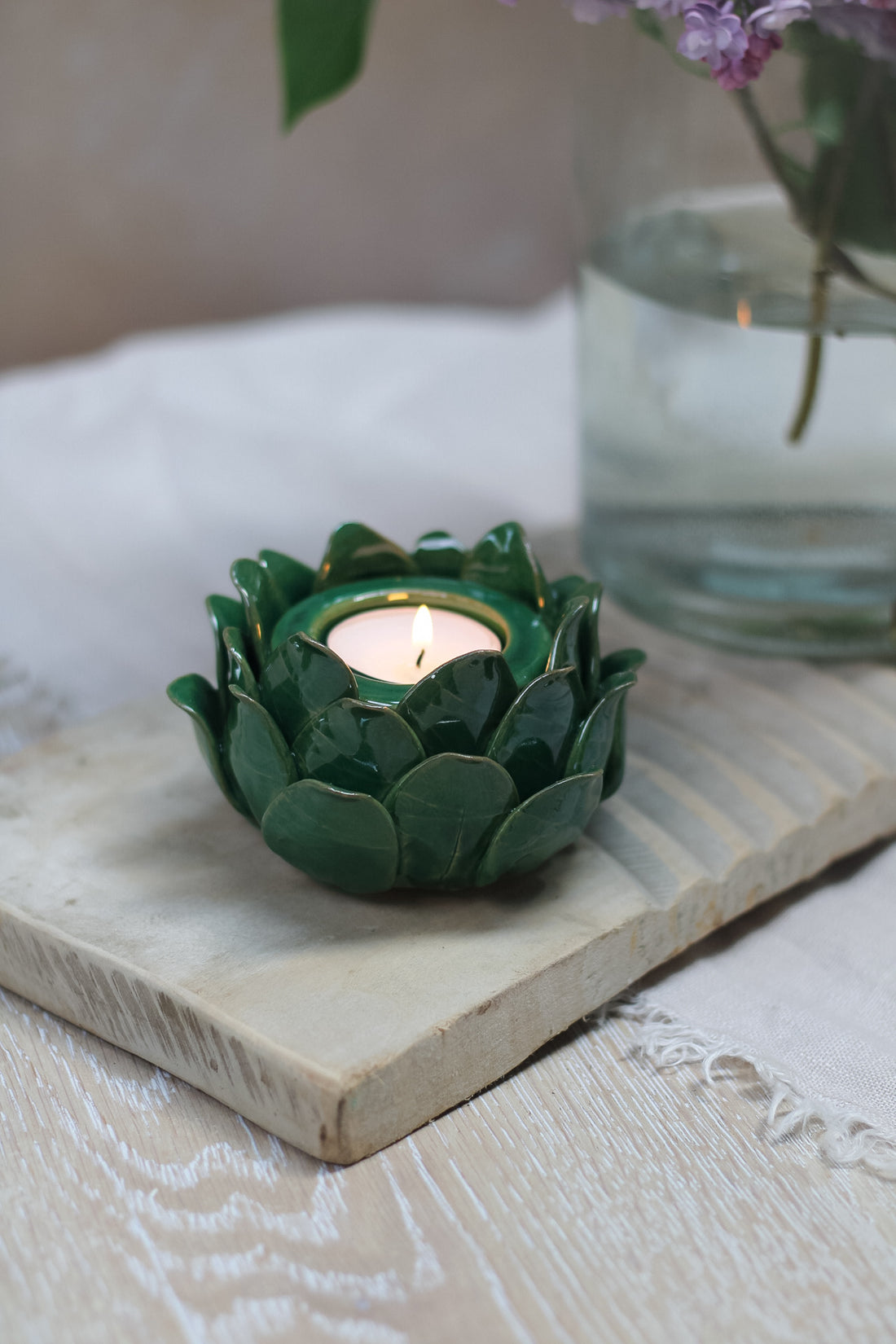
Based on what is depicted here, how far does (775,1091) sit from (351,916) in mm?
104

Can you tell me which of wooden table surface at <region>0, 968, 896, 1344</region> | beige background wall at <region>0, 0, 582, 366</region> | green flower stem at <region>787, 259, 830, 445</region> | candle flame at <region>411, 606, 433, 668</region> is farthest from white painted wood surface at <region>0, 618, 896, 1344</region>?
beige background wall at <region>0, 0, 582, 366</region>

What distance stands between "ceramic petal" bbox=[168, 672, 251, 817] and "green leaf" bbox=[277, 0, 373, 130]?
6.5 inches

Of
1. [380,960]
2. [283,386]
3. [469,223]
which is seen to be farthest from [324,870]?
[469,223]

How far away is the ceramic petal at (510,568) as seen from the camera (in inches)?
13.4

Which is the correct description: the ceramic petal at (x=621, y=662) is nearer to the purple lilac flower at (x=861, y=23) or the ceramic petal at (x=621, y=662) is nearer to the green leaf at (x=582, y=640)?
the green leaf at (x=582, y=640)

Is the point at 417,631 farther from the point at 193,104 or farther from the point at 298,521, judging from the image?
the point at 193,104

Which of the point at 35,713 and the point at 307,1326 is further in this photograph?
the point at 35,713

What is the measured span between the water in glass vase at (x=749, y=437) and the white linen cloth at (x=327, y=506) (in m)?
0.09

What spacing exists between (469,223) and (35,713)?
1.87ft

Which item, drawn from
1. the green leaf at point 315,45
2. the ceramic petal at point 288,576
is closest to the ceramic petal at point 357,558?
the ceramic petal at point 288,576

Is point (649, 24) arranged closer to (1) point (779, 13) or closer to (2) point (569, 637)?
(1) point (779, 13)

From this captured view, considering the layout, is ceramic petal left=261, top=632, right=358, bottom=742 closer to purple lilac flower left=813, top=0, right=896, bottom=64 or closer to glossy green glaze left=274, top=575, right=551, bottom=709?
glossy green glaze left=274, top=575, right=551, bottom=709

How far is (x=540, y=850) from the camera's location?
0.98 ft

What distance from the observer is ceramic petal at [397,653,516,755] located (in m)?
0.28
